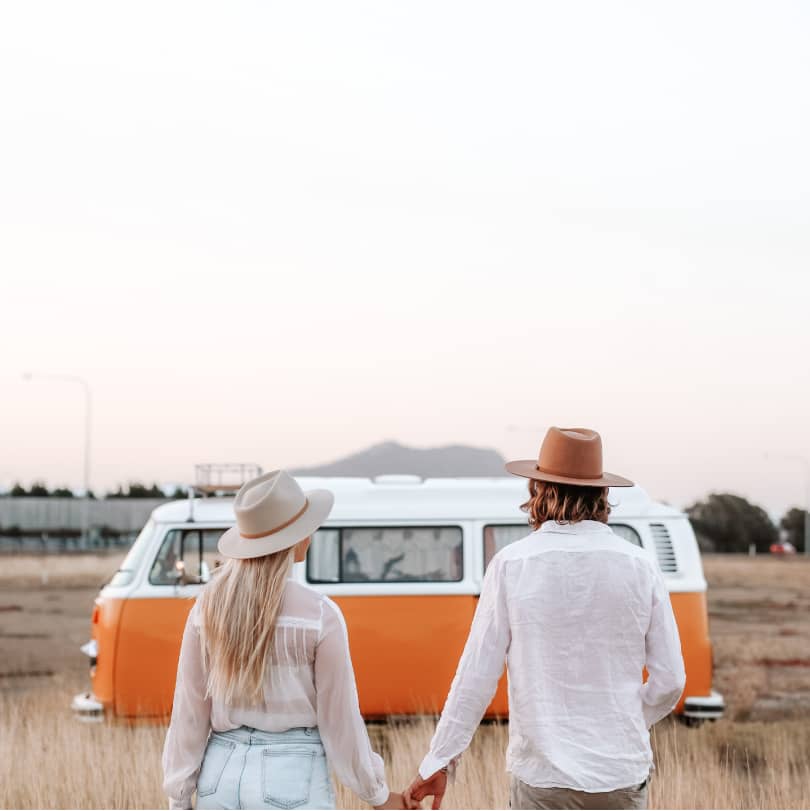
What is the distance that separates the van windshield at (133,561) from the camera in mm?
9875

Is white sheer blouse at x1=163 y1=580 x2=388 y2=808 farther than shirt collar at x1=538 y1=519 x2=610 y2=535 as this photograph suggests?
No

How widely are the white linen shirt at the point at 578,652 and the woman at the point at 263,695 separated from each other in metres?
0.53

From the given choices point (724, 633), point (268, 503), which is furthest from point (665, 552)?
point (724, 633)

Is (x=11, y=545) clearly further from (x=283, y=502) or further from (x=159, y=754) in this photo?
(x=283, y=502)

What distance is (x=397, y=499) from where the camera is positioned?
10.1 meters

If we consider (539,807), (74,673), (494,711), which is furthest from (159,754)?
(74,673)

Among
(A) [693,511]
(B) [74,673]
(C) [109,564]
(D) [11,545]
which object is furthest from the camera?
(A) [693,511]

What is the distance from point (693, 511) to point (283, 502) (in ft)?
273

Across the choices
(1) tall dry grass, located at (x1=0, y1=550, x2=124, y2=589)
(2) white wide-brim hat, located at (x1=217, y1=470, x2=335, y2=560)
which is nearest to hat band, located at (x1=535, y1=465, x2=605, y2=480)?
(2) white wide-brim hat, located at (x1=217, y1=470, x2=335, y2=560)

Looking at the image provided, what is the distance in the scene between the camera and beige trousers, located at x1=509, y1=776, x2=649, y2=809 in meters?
3.58

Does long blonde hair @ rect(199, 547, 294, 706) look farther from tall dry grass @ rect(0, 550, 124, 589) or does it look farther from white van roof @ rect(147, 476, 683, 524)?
tall dry grass @ rect(0, 550, 124, 589)

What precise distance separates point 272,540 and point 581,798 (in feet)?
3.95

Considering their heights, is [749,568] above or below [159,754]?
below

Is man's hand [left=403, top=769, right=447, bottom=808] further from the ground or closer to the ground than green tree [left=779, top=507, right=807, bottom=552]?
further from the ground
